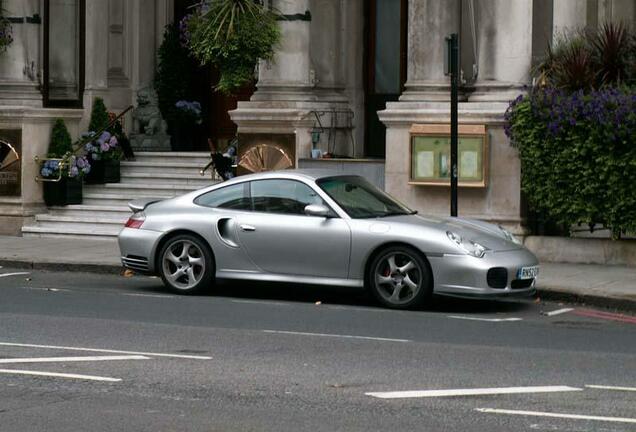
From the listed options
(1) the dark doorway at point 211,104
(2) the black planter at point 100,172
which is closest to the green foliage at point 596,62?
(2) the black planter at point 100,172

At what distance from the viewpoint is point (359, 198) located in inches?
640

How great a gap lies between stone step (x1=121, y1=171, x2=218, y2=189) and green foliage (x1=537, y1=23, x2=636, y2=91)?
623 centimetres

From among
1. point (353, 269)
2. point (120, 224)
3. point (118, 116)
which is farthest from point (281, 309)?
point (118, 116)

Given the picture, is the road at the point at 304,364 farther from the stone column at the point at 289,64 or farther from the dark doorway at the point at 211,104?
the dark doorway at the point at 211,104

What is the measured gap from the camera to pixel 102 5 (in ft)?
84.1

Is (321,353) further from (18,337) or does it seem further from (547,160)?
(547,160)

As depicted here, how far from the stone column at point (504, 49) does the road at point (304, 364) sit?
5156 mm

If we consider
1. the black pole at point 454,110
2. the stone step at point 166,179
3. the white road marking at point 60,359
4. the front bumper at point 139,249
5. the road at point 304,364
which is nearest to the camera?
the road at point 304,364

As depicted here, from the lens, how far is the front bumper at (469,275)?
49.4 feet

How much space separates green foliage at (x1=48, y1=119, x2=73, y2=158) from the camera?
23.8m

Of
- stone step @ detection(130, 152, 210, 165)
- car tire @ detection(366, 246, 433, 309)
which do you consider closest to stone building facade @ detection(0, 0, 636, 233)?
stone step @ detection(130, 152, 210, 165)

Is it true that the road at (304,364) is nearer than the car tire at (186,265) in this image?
Yes

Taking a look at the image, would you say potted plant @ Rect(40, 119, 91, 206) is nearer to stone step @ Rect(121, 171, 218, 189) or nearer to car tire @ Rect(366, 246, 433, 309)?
stone step @ Rect(121, 171, 218, 189)

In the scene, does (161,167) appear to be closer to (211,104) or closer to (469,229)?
(211,104)
